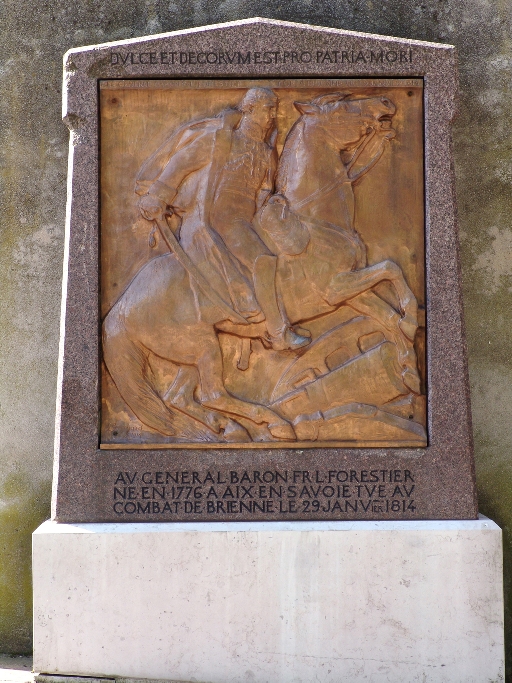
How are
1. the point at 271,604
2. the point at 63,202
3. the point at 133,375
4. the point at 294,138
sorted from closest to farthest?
the point at 271,604 < the point at 133,375 < the point at 294,138 < the point at 63,202

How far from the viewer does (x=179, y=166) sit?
5.44 metres

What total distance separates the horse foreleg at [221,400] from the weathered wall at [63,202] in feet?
4.68

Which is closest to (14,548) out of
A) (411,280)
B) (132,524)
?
(132,524)

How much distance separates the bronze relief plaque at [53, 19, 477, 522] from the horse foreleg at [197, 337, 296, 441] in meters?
0.01

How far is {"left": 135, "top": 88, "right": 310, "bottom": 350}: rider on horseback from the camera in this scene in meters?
5.40

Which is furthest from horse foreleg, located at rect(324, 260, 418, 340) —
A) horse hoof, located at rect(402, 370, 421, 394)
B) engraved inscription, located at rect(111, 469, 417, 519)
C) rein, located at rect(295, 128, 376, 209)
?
engraved inscription, located at rect(111, 469, 417, 519)

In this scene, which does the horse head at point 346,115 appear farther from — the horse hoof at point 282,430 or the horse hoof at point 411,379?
the horse hoof at point 282,430

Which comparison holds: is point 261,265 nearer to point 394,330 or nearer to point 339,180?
point 339,180

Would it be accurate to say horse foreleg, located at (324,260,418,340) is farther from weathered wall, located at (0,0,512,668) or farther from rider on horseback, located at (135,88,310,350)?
weathered wall, located at (0,0,512,668)

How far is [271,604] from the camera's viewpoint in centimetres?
519

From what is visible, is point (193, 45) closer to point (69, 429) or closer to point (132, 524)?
point (69, 429)

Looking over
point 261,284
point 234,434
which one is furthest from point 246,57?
point 234,434

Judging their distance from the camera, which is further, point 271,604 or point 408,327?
point 408,327

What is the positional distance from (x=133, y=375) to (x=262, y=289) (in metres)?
0.94
